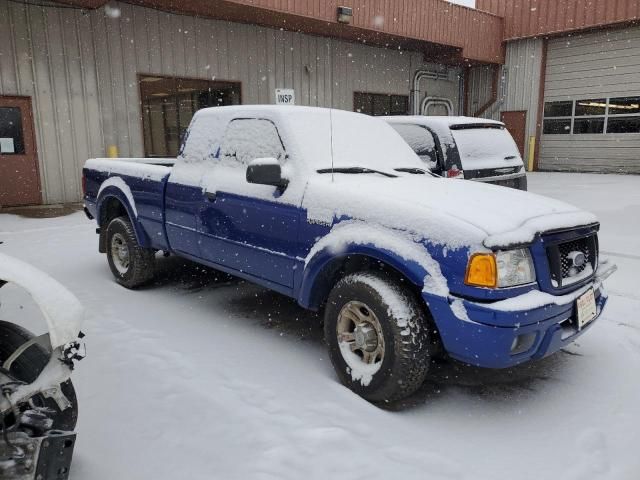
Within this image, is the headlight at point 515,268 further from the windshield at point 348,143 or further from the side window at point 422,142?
the side window at point 422,142

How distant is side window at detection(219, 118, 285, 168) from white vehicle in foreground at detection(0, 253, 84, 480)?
6.83 ft

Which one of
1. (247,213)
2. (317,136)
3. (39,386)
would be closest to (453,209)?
(317,136)

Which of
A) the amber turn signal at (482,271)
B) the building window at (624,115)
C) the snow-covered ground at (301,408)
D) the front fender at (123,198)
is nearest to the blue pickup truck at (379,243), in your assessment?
the amber turn signal at (482,271)

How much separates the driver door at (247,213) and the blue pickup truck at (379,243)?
12mm

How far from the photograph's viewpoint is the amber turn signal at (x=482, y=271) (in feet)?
8.75

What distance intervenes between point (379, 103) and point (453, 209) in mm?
15509

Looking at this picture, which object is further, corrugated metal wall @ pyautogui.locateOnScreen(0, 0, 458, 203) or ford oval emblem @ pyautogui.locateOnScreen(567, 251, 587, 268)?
corrugated metal wall @ pyautogui.locateOnScreen(0, 0, 458, 203)

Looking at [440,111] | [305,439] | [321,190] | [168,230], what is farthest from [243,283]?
[440,111]

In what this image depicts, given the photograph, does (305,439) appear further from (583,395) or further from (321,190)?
(583,395)

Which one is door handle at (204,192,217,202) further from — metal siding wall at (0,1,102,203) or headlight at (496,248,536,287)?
metal siding wall at (0,1,102,203)

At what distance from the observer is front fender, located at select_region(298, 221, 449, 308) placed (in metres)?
2.81

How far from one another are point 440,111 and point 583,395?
18.3 m

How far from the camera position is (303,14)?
12.5 m

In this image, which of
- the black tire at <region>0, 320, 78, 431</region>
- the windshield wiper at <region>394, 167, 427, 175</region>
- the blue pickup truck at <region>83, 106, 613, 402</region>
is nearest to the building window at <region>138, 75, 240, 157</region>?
the blue pickup truck at <region>83, 106, 613, 402</region>
